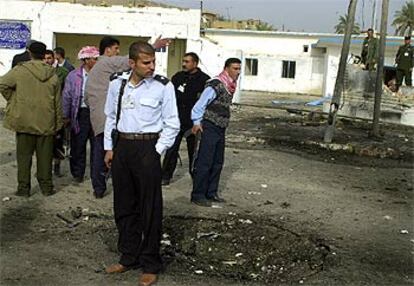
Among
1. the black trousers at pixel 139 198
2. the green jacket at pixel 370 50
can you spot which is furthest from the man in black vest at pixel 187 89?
the green jacket at pixel 370 50

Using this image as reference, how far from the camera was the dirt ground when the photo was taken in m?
4.82

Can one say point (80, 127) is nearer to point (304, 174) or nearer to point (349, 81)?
point (304, 174)

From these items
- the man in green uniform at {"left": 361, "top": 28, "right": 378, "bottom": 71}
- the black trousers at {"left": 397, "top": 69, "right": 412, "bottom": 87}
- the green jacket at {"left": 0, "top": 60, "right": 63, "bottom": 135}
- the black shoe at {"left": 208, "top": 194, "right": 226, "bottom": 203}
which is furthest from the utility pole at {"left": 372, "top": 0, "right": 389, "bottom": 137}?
the green jacket at {"left": 0, "top": 60, "right": 63, "bottom": 135}

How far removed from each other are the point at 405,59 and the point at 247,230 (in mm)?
14672

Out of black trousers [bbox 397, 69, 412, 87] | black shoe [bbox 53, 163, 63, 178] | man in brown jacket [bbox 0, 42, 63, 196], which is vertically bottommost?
black shoe [bbox 53, 163, 63, 178]

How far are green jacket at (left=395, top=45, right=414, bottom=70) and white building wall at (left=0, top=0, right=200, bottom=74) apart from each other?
30.2ft

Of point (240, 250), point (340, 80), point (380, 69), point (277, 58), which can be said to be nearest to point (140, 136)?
point (240, 250)

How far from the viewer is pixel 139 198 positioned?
4633 millimetres

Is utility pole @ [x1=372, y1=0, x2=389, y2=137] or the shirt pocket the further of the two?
utility pole @ [x1=372, y1=0, x2=389, y2=137]

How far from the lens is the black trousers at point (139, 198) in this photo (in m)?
4.49

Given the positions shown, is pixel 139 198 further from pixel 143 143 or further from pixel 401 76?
pixel 401 76

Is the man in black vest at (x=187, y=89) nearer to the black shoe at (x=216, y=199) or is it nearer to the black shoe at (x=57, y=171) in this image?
the black shoe at (x=216, y=199)

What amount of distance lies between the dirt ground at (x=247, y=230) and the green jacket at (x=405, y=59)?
9.69 m

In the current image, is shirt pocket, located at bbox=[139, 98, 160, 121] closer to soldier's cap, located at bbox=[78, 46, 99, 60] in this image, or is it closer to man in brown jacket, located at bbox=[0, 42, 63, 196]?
man in brown jacket, located at bbox=[0, 42, 63, 196]
